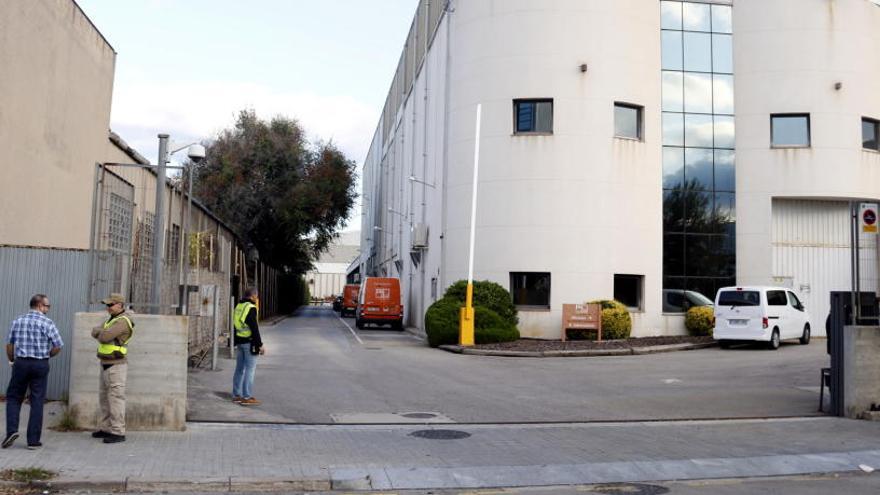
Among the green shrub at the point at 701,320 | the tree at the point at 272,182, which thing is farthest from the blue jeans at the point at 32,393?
the tree at the point at 272,182

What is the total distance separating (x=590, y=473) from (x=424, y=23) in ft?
118

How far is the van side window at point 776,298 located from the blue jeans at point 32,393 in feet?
67.4

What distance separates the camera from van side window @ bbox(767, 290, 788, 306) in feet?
78.3

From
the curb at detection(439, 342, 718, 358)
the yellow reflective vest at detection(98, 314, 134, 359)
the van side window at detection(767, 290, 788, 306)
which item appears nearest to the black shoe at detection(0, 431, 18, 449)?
the yellow reflective vest at detection(98, 314, 134, 359)

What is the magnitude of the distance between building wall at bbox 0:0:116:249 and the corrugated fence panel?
58.8 inches

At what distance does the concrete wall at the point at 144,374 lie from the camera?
32.7ft

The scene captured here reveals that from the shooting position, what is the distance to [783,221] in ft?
96.2

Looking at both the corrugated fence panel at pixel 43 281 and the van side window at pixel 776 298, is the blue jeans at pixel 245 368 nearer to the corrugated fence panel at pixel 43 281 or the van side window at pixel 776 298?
the corrugated fence panel at pixel 43 281

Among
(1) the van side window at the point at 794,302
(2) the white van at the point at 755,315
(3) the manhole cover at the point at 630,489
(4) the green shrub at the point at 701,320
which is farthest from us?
(4) the green shrub at the point at 701,320

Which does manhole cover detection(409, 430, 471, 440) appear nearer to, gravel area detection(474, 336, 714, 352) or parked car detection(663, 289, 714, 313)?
gravel area detection(474, 336, 714, 352)

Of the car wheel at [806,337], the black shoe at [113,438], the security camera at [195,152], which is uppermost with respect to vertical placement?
the security camera at [195,152]

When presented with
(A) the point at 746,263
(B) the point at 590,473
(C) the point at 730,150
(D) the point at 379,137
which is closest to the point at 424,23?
(C) the point at 730,150

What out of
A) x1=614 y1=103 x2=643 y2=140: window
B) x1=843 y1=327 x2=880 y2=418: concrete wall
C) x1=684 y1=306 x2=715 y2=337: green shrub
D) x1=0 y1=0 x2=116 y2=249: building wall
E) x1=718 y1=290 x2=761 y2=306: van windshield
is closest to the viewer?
x1=843 y1=327 x2=880 y2=418: concrete wall

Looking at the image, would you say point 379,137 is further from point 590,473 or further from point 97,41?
point 590,473
